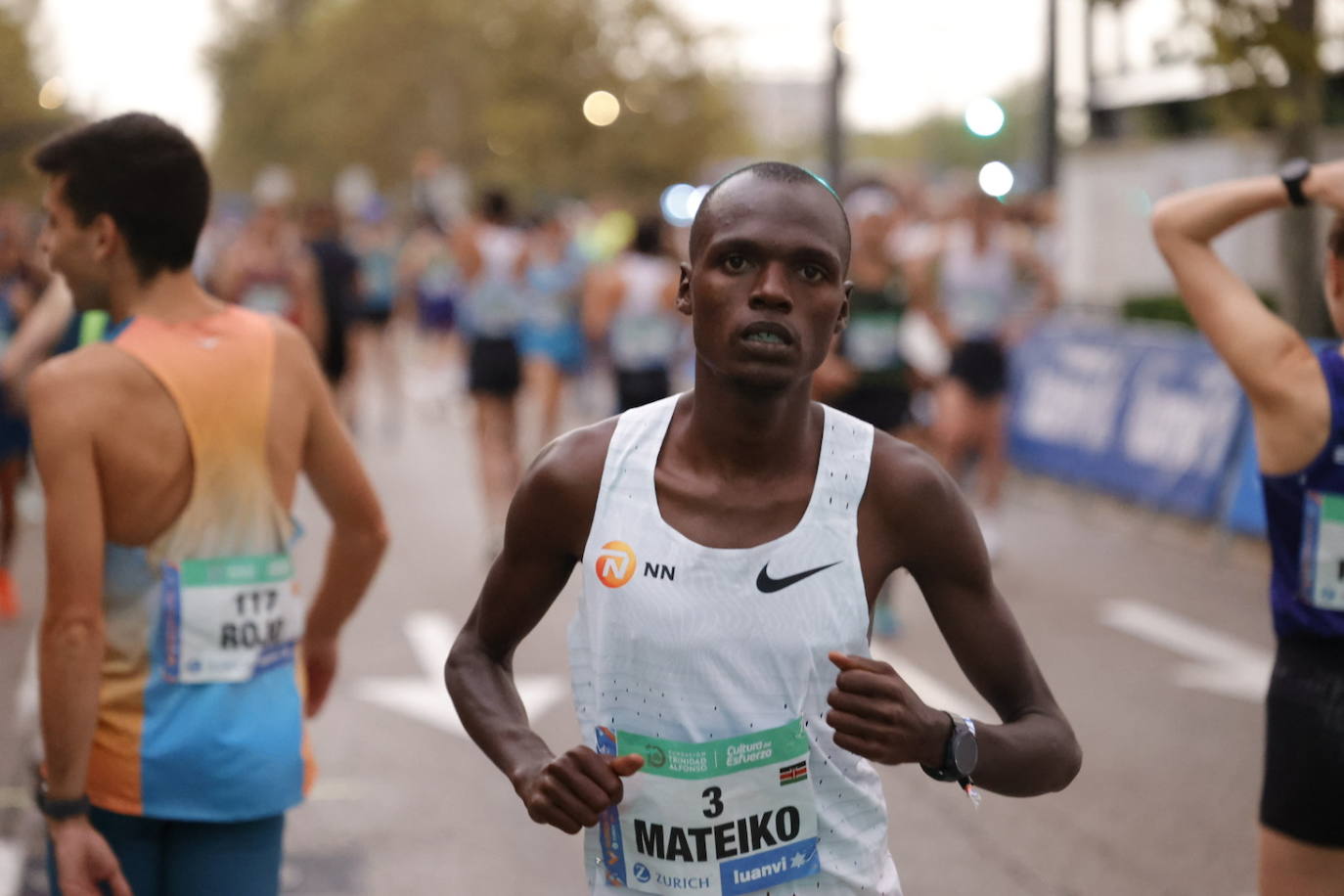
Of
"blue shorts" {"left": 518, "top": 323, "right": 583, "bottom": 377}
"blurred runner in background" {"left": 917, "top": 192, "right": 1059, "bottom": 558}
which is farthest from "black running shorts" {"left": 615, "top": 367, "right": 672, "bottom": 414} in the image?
"blurred runner in background" {"left": 917, "top": 192, "right": 1059, "bottom": 558}

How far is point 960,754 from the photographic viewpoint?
2326 millimetres

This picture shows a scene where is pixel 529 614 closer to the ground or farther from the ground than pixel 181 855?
farther from the ground

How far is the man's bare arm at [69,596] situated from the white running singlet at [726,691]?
0.93 meters

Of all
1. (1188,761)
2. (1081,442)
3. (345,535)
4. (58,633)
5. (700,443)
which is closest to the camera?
(700,443)

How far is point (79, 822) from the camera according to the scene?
2.90 metres

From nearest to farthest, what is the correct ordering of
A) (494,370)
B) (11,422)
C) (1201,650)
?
(1201,650)
(11,422)
(494,370)

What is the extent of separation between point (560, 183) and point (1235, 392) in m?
38.4

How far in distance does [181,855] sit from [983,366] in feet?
29.2

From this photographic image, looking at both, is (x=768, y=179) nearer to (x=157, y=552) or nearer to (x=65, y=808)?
(x=157, y=552)

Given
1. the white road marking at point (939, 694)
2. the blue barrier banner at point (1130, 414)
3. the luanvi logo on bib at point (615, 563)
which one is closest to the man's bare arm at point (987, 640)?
the luanvi logo on bib at point (615, 563)

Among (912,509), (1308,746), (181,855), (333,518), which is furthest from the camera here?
(333,518)

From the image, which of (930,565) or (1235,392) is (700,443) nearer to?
(930,565)

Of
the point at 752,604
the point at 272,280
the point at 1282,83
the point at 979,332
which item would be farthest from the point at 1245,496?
the point at 752,604

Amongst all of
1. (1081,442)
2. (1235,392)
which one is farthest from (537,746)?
(1081,442)
